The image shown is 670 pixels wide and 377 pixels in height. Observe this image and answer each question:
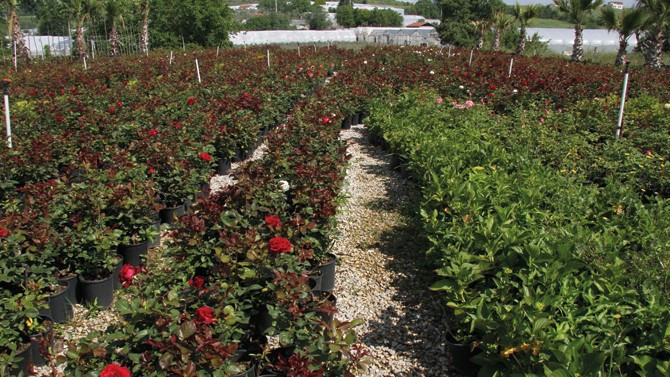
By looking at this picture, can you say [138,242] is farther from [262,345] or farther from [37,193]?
[262,345]

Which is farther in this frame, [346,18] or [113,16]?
[346,18]

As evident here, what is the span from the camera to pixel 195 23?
31.8 metres

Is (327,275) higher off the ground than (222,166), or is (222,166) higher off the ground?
(222,166)

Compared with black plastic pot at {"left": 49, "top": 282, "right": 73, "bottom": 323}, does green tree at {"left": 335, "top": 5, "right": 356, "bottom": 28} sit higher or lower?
higher

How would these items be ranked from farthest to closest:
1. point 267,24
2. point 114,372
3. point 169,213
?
1. point 267,24
2. point 169,213
3. point 114,372

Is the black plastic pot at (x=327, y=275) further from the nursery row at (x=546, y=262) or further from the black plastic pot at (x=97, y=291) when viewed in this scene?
the black plastic pot at (x=97, y=291)

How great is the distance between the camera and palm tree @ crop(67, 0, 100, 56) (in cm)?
2248

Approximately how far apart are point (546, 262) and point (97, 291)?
2.96 metres

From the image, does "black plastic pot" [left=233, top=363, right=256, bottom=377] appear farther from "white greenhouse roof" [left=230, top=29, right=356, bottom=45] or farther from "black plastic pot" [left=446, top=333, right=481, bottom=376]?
"white greenhouse roof" [left=230, top=29, right=356, bottom=45]

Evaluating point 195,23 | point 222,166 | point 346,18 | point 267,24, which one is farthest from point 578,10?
point 346,18

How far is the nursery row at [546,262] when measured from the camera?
223 cm

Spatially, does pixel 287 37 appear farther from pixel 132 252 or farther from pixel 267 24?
pixel 132 252

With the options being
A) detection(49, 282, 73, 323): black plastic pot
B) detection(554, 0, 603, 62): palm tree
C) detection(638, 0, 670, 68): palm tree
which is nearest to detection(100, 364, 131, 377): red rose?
detection(49, 282, 73, 323): black plastic pot

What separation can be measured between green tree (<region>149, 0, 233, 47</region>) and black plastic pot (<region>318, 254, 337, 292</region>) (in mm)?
30082
